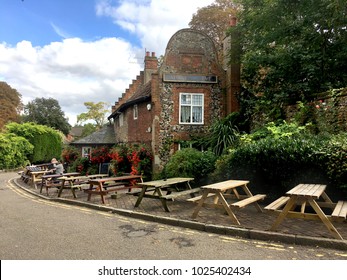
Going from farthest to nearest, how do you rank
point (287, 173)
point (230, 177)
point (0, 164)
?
point (0, 164) → point (230, 177) → point (287, 173)

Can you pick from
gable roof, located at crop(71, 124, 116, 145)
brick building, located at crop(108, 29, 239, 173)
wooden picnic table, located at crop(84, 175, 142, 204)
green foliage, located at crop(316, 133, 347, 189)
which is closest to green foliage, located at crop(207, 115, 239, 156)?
brick building, located at crop(108, 29, 239, 173)

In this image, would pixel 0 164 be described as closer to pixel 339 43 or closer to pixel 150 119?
pixel 150 119

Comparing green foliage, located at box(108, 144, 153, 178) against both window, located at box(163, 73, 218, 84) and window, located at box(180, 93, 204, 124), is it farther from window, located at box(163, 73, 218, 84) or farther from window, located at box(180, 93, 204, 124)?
window, located at box(163, 73, 218, 84)

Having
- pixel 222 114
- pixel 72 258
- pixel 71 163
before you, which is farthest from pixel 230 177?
pixel 71 163

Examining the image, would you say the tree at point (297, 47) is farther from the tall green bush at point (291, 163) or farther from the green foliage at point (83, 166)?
the green foliage at point (83, 166)

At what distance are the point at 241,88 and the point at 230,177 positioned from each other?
8.06 metres

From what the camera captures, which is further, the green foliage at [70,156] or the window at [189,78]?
the green foliage at [70,156]

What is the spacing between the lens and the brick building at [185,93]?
1593cm

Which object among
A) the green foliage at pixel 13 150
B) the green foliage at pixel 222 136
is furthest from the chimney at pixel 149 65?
the green foliage at pixel 13 150

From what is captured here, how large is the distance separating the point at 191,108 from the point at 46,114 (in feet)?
155

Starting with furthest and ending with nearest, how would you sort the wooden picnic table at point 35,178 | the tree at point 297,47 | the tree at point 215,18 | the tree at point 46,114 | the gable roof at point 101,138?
the tree at point 46,114
the gable roof at point 101,138
the tree at point 215,18
the wooden picnic table at point 35,178
the tree at point 297,47

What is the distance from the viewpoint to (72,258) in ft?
15.1

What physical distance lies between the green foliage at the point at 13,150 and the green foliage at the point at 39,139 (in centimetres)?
116

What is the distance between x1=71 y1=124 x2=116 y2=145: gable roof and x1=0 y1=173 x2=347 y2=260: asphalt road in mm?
18045
